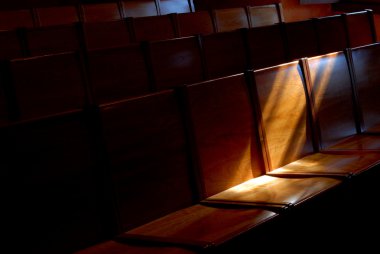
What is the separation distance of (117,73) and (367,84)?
0.29 meters

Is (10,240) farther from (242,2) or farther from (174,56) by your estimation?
(242,2)

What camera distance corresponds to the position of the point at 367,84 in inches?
20.8

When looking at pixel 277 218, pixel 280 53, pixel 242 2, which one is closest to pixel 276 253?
pixel 277 218

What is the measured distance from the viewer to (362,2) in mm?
963

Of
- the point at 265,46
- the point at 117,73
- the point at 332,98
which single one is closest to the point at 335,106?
the point at 332,98

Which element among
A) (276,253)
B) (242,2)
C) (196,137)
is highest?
(242,2)

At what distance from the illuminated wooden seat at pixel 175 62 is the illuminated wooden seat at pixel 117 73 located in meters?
0.01

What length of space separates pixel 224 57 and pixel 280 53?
0.27 ft

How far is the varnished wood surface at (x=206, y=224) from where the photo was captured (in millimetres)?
290

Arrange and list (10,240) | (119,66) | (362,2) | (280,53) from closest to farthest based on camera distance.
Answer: (10,240) → (119,66) → (280,53) → (362,2)

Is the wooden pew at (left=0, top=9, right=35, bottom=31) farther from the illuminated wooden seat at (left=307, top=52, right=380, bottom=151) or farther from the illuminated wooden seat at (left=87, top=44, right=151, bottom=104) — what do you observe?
the illuminated wooden seat at (left=307, top=52, right=380, bottom=151)

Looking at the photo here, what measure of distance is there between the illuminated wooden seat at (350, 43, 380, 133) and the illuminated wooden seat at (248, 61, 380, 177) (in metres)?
0.09

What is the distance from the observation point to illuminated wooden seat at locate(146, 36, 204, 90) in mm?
495

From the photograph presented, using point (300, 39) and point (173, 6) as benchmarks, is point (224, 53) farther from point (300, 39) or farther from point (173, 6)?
point (173, 6)
